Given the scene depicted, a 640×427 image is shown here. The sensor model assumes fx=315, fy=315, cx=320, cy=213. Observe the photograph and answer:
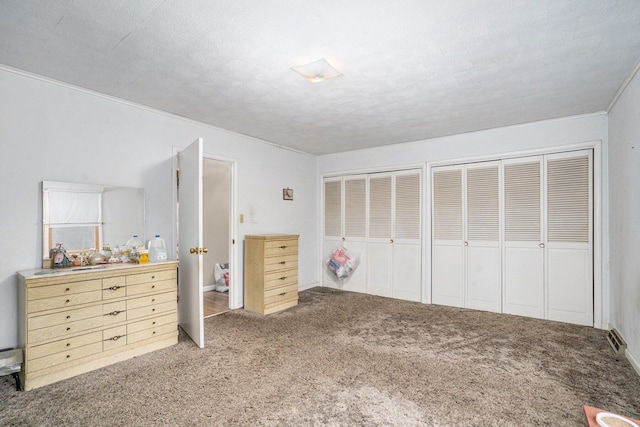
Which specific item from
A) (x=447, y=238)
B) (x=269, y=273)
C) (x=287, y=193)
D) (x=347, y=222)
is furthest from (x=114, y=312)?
(x=447, y=238)

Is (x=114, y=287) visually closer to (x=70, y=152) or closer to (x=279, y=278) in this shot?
(x=70, y=152)

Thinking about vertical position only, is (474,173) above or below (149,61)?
below

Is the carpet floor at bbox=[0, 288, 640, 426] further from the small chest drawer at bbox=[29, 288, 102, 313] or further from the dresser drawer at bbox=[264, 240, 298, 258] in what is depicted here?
the dresser drawer at bbox=[264, 240, 298, 258]

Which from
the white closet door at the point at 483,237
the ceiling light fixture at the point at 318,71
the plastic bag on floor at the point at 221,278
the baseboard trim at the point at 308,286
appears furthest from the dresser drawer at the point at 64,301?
the white closet door at the point at 483,237

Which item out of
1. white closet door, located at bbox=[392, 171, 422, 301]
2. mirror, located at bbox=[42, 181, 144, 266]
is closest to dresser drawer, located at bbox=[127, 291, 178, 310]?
mirror, located at bbox=[42, 181, 144, 266]

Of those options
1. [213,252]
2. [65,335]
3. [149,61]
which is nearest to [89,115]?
[149,61]

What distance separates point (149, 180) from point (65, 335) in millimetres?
1639

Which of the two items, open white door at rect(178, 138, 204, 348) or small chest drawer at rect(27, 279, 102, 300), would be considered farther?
open white door at rect(178, 138, 204, 348)

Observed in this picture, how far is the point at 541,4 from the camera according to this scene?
175 centimetres

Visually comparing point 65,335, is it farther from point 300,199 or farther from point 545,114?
point 545,114

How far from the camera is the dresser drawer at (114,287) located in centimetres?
262

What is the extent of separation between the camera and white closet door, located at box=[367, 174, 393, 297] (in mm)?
5070

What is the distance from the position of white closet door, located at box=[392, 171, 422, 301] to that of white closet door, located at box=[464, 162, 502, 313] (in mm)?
682

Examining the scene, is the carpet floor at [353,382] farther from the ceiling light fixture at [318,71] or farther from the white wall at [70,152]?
the ceiling light fixture at [318,71]
